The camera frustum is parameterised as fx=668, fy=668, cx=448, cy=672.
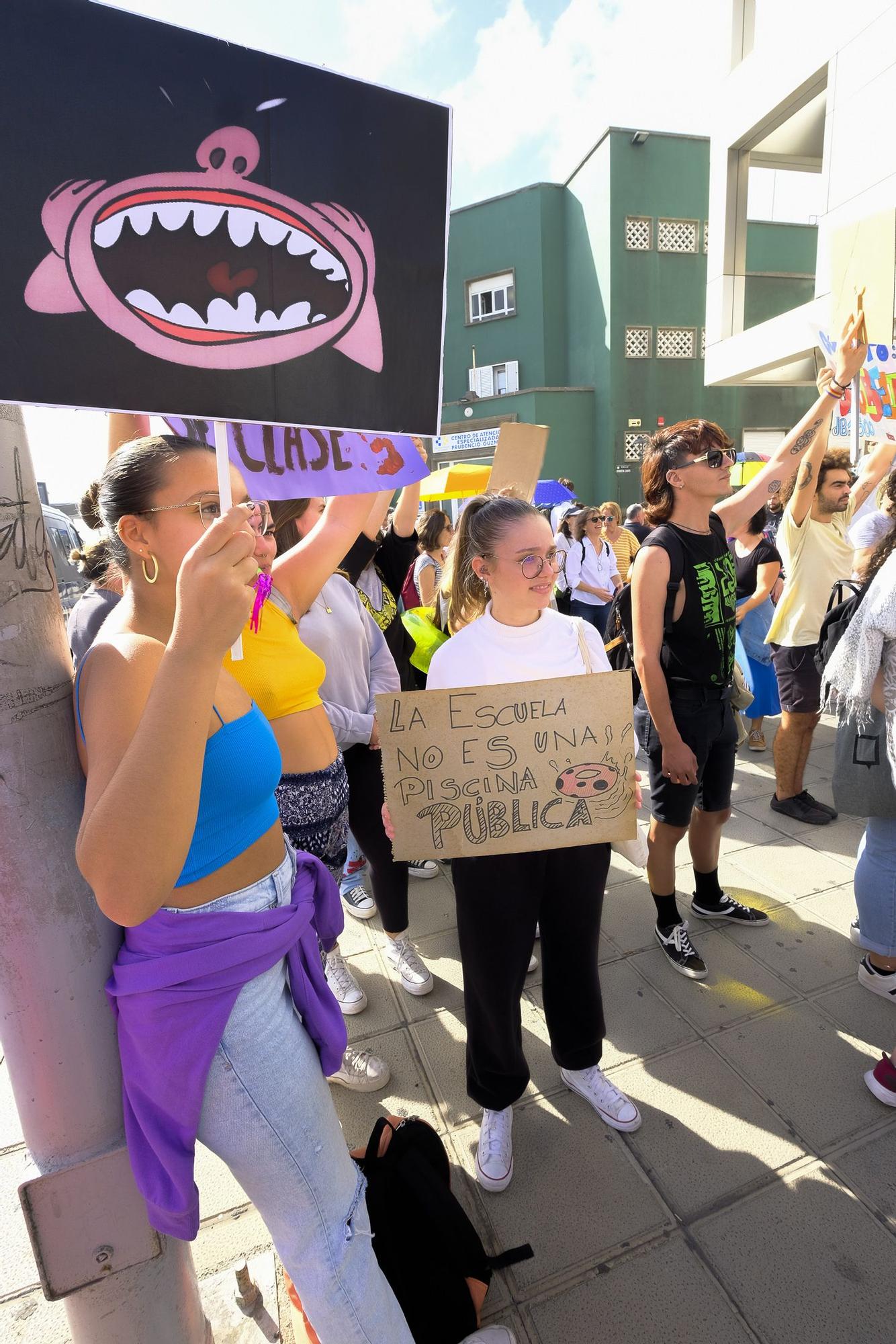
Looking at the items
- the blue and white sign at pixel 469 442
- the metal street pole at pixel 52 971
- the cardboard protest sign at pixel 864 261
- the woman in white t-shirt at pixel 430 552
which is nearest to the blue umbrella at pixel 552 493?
the woman in white t-shirt at pixel 430 552

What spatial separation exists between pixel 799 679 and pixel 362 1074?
330 centimetres

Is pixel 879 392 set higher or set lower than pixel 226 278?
higher

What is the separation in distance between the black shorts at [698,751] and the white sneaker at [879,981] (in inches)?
31.7

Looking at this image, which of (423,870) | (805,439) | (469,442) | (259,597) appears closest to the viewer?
(259,597)

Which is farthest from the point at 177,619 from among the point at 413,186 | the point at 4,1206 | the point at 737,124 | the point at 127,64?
the point at 737,124

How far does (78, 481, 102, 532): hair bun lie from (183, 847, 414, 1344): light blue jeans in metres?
1.48

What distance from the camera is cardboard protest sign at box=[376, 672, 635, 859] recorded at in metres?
1.84

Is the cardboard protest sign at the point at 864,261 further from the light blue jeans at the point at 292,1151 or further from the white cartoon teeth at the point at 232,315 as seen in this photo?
the light blue jeans at the point at 292,1151

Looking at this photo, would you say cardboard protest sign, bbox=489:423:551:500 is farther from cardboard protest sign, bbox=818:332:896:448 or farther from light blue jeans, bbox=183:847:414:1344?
light blue jeans, bbox=183:847:414:1344

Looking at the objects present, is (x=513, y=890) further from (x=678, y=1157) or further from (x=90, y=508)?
(x=90, y=508)

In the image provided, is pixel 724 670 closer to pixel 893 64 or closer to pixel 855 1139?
pixel 855 1139

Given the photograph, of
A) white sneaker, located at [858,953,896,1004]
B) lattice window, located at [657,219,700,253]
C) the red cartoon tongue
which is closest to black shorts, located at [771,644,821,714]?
white sneaker, located at [858,953,896,1004]

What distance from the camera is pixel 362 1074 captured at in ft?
7.68

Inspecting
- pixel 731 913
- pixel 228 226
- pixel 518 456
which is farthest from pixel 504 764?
pixel 731 913
